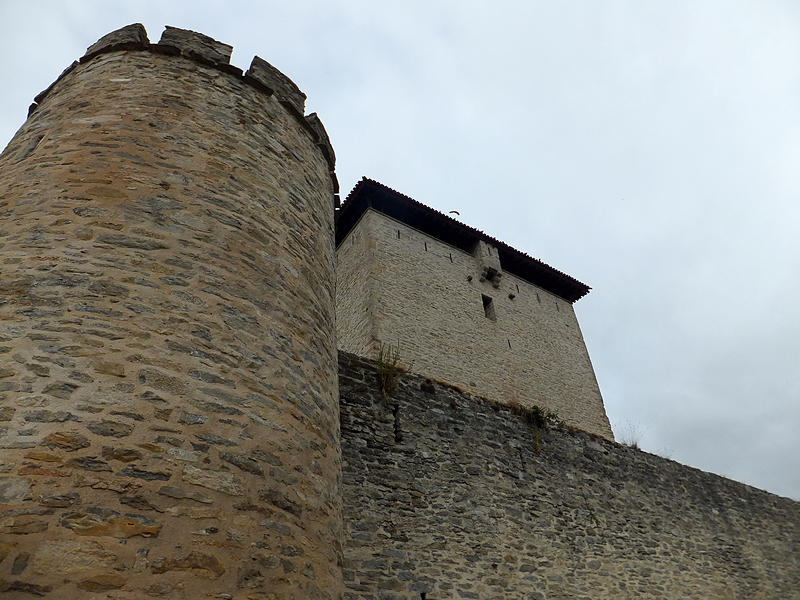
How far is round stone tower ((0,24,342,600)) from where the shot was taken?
2.24 meters

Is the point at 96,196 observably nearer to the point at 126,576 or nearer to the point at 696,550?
the point at 126,576

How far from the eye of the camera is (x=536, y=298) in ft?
51.9

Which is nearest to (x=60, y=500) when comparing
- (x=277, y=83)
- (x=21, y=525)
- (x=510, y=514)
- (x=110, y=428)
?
(x=21, y=525)

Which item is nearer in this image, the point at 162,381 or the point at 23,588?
the point at 23,588

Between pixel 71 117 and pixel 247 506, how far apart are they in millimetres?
3427

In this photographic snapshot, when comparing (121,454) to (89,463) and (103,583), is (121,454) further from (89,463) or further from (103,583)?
(103,583)

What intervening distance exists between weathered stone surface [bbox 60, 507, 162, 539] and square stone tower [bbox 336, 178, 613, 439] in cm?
848

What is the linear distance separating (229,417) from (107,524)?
0.79 m

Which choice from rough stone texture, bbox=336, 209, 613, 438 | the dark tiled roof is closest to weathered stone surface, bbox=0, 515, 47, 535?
rough stone texture, bbox=336, 209, 613, 438

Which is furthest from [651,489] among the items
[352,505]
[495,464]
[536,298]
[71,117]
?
[71,117]

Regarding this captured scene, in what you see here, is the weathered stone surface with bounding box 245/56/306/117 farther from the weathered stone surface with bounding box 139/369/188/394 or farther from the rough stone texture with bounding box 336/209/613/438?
the rough stone texture with bounding box 336/209/613/438

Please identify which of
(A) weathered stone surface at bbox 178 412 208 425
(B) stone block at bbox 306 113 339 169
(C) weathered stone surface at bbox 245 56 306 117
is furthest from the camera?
(B) stone block at bbox 306 113 339 169

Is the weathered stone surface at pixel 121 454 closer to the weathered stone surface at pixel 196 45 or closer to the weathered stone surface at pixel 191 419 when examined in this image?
the weathered stone surface at pixel 191 419

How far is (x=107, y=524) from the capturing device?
220cm
